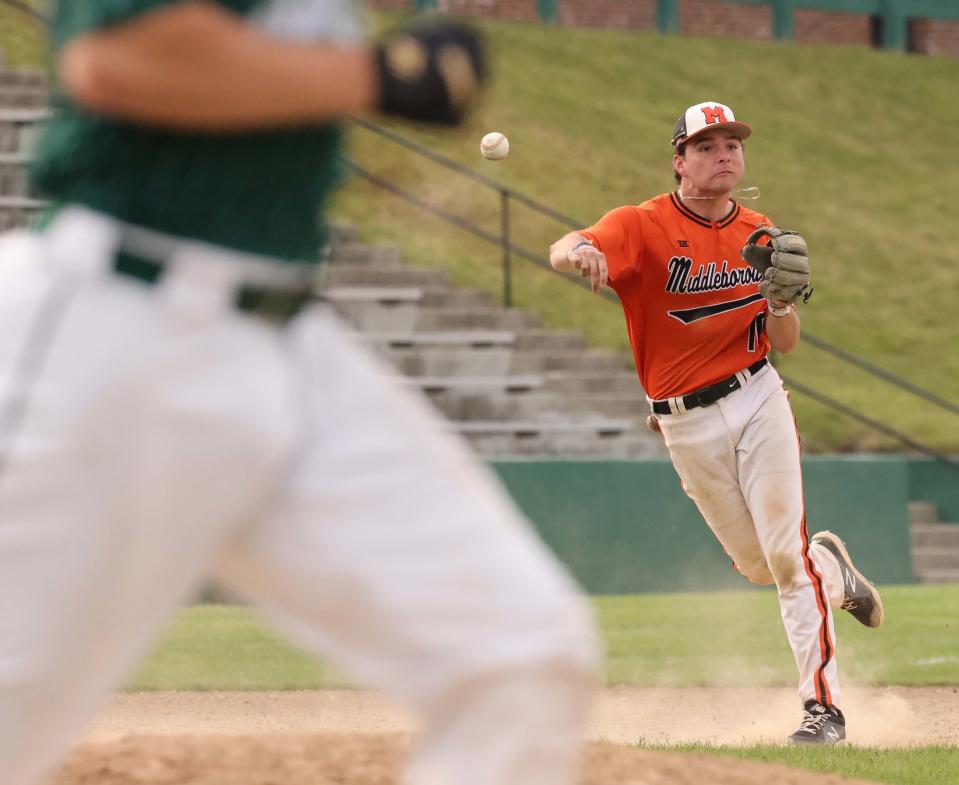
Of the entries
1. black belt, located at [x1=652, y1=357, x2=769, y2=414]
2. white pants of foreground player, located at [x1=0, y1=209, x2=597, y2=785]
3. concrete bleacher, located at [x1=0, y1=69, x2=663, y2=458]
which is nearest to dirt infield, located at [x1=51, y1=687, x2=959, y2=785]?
black belt, located at [x1=652, y1=357, x2=769, y2=414]

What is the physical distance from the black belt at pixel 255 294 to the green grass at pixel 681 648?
666 cm

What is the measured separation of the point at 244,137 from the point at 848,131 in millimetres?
25815

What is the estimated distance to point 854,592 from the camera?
7340 mm

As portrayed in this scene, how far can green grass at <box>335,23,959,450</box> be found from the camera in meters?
19.2

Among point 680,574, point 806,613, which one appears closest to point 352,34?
point 806,613

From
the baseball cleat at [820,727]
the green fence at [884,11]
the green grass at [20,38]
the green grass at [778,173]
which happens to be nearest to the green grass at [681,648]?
the baseball cleat at [820,727]

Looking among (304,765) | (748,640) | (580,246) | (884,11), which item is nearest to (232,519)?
(304,765)

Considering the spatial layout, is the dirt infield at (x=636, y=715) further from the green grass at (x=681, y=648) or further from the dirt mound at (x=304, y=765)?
the dirt mound at (x=304, y=765)

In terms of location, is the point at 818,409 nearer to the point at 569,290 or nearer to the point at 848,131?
the point at 569,290

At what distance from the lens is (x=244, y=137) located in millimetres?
2354

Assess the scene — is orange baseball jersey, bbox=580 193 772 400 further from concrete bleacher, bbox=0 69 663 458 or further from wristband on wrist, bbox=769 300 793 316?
concrete bleacher, bbox=0 69 663 458

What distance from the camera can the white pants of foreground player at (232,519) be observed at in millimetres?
2193

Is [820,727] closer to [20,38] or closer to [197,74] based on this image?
[197,74]

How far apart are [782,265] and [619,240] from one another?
72 cm
